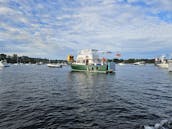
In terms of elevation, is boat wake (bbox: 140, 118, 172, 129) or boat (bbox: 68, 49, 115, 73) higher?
boat (bbox: 68, 49, 115, 73)

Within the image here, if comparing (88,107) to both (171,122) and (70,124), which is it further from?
(171,122)

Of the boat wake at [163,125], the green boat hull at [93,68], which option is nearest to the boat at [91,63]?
the green boat hull at [93,68]

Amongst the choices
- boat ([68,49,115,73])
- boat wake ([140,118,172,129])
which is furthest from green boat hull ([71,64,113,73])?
boat wake ([140,118,172,129])

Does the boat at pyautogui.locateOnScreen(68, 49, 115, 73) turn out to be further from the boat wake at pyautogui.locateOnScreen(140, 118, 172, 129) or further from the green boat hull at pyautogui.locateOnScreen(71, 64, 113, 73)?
the boat wake at pyautogui.locateOnScreen(140, 118, 172, 129)

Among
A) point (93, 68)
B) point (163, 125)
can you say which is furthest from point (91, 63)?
point (163, 125)

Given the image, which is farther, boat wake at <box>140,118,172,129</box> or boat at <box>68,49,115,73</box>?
boat at <box>68,49,115,73</box>

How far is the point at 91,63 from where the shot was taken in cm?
7344

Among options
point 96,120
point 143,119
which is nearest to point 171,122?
point 143,119

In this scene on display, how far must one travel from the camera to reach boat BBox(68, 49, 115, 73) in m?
70.2

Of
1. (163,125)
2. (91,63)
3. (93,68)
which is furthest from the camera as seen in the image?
(91,63)

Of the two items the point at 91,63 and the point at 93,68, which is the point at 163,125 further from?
the point at 91,63

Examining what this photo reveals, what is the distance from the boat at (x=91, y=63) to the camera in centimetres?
7025

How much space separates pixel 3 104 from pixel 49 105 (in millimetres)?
4327

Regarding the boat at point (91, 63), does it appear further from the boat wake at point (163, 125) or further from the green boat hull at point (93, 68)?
the boat wake at point (163, 125)
